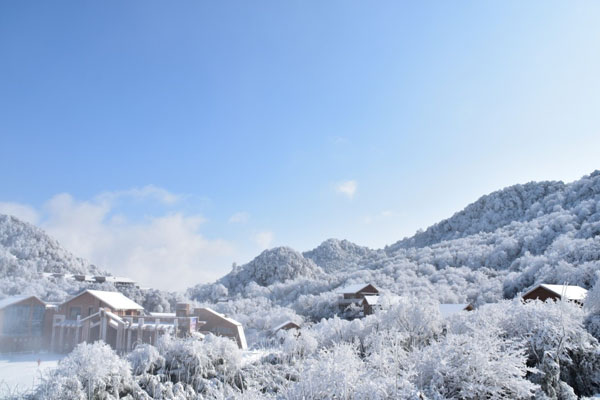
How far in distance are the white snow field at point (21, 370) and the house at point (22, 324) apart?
184 cm

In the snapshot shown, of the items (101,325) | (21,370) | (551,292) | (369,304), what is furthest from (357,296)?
(21,370)

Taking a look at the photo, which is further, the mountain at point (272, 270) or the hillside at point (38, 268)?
the mountain at point (272, 270)

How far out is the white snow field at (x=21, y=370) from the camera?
2644cm

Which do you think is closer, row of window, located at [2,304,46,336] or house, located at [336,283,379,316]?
row of window, located at [2,304,46,336]

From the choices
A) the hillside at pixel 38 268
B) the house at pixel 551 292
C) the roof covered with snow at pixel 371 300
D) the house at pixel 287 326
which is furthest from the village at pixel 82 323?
the hillside at pixel 38 268

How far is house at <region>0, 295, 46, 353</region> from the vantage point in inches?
1590

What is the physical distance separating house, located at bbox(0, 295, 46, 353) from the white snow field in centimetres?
184

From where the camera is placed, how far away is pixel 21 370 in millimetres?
31875

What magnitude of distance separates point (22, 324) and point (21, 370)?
1177 centimetres

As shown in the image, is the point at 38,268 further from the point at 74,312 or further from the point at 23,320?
the point at 74,312

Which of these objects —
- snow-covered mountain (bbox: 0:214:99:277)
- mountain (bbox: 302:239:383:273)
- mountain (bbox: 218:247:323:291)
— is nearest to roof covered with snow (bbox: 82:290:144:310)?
snow-covered mountain (bbox: 0:214:99:277)

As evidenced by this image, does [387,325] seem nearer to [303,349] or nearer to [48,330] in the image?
[303,349]

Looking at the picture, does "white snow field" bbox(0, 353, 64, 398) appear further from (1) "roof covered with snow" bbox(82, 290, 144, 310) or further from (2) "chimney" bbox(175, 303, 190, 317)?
(2) "chimney" bbox(175, 303, 190, 317)

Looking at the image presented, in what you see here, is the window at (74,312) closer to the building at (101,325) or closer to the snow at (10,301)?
the building at (101,325)
